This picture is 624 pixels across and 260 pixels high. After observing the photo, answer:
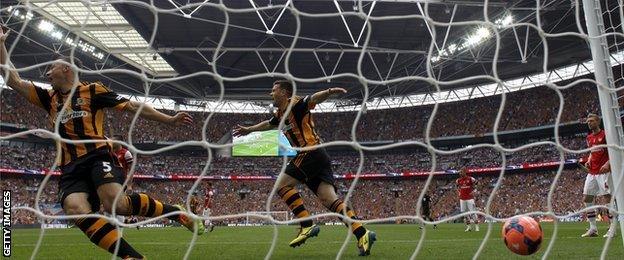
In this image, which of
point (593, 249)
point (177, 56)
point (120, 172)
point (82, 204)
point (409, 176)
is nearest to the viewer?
point (82, 204)

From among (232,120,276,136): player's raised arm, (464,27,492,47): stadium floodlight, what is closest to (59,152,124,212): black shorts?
(232,120,276,136): player's raised arm

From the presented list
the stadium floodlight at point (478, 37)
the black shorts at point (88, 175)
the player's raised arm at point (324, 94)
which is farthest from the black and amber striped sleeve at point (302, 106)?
the stadium floodlight at point (478, 37)

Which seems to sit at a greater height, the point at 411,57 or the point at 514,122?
the point at 411,57

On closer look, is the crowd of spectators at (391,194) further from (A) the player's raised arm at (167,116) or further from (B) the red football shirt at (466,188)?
(A) the player's raised arm at (167,116)

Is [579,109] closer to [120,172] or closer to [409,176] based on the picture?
[409,176]

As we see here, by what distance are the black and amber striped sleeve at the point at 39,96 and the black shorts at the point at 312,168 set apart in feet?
8.32

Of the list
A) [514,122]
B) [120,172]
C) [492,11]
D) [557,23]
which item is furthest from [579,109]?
[120,172]

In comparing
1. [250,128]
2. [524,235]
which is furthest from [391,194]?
[524,235]

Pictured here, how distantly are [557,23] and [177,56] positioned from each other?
1826 cm

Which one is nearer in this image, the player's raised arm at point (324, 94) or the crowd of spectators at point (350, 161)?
the player's raised arm at point (324, 94)

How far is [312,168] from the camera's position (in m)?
5.76

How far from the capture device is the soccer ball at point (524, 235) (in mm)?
3756

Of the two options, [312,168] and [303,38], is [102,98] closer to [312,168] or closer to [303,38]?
[312,168]

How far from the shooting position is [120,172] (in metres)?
4.17
